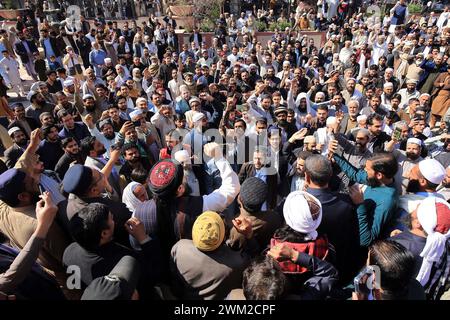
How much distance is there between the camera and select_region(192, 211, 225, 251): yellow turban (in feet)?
6.06

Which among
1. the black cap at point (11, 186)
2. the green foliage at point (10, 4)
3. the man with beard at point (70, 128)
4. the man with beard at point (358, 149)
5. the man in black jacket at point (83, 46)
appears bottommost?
the man with beard at point (358, 149)

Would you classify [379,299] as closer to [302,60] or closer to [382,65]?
[382,65]

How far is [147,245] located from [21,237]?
106cm

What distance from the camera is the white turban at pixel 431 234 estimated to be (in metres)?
1.88

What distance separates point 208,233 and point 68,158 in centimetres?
264

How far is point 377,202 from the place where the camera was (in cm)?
239

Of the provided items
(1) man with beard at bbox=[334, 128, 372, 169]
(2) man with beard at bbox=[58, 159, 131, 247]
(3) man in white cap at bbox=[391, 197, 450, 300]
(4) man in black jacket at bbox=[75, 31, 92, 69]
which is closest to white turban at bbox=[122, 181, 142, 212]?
(2) man with beard at bbox=[58, 159, 131, 247]

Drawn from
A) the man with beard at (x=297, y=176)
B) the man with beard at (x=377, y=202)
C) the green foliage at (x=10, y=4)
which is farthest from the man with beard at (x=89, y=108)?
the green foliage at (x=10, y=4)

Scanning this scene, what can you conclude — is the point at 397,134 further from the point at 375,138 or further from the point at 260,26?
the point at 260,26

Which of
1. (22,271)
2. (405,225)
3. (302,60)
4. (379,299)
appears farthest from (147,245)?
(302,60)

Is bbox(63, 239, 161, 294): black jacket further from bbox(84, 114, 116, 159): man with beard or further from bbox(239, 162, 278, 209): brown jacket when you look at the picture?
bbox(84, 114, 116, 159): man with beard

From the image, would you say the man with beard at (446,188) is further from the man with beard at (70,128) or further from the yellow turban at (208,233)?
the man with beard at (70,128)

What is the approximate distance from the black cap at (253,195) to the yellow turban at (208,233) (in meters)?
0.39

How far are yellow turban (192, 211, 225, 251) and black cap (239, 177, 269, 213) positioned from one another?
39cm
